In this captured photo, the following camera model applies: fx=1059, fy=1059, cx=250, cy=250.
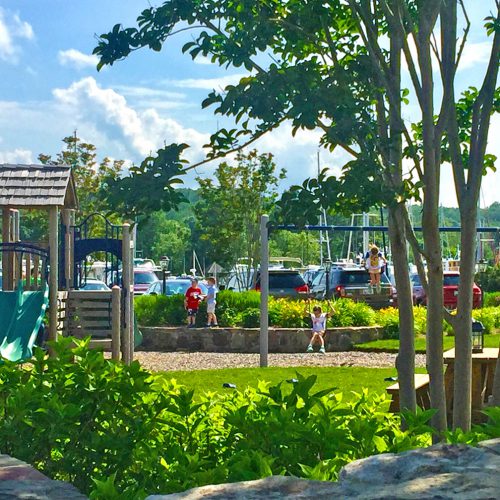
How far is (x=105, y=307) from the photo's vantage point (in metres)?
17.1

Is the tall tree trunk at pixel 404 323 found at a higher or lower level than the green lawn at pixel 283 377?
higher

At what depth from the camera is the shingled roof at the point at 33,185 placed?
16.4 metres

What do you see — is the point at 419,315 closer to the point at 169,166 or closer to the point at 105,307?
the point at 105,307

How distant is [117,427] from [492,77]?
3340 millimetres

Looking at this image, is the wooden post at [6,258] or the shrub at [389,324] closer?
the wooden post at [6,258]

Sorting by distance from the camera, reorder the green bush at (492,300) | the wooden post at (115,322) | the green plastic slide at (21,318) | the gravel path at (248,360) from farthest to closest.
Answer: the green bush at (492,300) < the gravel path at (248,360) < the wooden post at (115,322) < the green plastic slide at (21,318)

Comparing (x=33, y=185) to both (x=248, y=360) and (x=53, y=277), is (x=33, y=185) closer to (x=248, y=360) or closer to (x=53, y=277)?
(x=53, y=277)

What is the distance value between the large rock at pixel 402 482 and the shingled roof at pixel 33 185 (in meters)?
13.5

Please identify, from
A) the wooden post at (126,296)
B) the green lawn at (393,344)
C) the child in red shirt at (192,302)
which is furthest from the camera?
the child in red shirt at (192,302)

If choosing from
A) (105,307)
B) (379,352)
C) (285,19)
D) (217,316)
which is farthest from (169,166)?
(217,316)

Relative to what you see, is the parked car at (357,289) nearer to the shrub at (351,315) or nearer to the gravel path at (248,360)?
the shrub at (351,315)

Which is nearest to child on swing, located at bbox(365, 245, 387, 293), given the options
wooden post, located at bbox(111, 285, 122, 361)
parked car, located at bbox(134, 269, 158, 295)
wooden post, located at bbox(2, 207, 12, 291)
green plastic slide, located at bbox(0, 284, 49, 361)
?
wooden post, located at bbox(2, 207, 12, 291)

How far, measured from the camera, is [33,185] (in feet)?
54.6

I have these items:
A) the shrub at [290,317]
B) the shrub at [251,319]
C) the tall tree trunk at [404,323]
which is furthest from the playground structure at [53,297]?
the tall tree trunk at [404,323]
